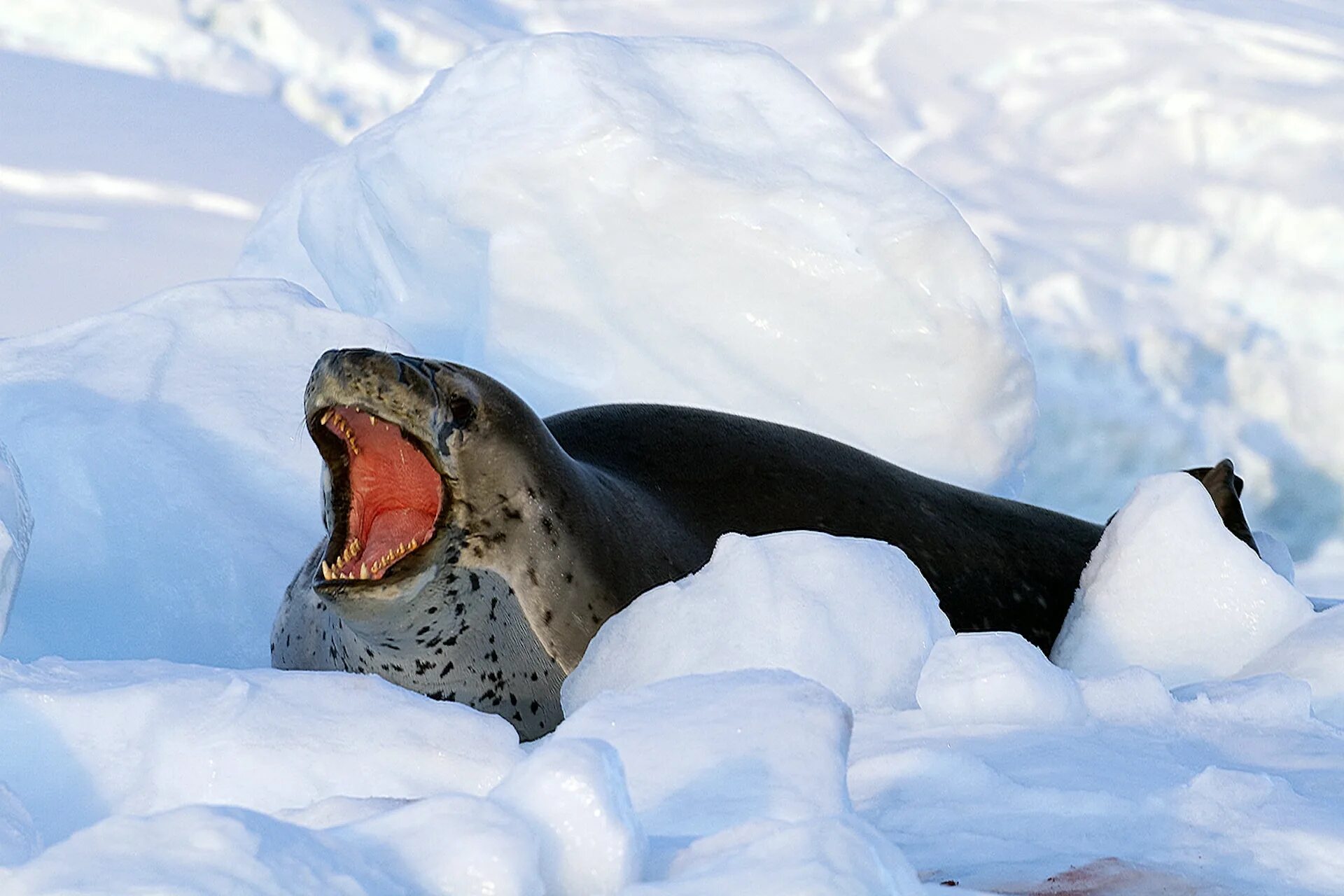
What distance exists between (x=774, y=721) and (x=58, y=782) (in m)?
0.83

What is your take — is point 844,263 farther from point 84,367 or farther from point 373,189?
point 84,367

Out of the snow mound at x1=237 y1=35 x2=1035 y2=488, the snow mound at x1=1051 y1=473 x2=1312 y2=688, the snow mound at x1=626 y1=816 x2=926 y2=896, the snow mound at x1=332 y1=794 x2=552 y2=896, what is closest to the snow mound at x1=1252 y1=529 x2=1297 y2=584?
the snow mound at x1=237 y1=35 x2=1035 y2=488

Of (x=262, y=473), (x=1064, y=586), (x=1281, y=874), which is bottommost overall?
(x=1064, y=586)

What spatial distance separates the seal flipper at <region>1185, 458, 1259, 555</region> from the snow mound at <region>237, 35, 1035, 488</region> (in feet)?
3.64

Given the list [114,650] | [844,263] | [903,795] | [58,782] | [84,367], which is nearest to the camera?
[903,795]

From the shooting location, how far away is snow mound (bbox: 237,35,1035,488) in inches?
193

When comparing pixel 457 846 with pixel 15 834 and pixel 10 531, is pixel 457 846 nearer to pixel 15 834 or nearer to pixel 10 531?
pixel 15 834

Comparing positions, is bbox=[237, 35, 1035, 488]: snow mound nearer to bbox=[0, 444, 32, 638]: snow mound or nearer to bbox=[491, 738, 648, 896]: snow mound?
bbox=[0, 444, 32, 638]: snow mound

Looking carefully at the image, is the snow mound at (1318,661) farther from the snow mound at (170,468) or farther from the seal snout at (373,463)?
the snow mound at (170,468)

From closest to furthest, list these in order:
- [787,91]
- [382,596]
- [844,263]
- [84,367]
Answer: [382,596] < [84,367] < [844,263] < [787,91]

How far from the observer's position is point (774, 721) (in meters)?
1.45

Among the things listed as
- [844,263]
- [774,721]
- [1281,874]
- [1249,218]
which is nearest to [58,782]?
[774,721]

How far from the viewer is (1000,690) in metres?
1.83

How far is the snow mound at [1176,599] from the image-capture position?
2.76 meters
